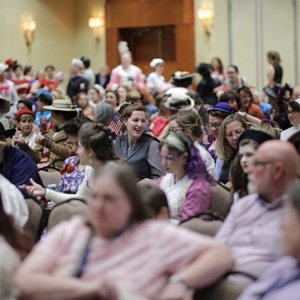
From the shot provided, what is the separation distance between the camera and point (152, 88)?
14.7 meters

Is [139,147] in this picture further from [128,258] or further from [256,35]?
[256,35]

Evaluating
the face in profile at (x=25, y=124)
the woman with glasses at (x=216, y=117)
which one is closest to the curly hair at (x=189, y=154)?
the woman with glasses at (x=216, y=117)

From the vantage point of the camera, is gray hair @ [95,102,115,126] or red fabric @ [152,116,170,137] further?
red fabric @ [152,116,170,137]

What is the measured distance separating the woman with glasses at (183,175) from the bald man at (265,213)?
113 cm

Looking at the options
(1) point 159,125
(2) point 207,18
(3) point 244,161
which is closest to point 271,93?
(1) point 159,125

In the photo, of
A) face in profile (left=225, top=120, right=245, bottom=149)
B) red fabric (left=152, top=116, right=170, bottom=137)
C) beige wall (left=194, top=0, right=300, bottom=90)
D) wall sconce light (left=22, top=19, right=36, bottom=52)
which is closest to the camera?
face in profile (left=225, top=120, right=245, bottom=149)

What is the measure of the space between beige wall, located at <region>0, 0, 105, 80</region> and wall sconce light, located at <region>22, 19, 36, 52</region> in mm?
124

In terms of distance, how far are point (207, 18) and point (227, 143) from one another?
1135 cm

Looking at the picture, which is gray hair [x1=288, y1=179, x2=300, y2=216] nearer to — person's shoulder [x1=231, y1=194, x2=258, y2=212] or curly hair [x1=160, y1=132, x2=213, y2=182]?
person's shoulder [x1=231, y1=194, x2=258, y2=212]

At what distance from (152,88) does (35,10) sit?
510 centimetres

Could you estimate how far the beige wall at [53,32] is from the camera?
17.7 m

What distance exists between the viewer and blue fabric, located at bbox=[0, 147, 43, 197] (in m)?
5.45

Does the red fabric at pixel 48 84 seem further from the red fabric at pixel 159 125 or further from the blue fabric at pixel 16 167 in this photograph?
the blue fabric at pixel 16 167

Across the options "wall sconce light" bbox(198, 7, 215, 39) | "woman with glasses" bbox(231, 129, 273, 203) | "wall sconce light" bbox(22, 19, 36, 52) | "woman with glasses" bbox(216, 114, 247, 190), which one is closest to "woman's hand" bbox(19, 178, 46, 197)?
"woman with glasses" bbox(231, 129, 273, 203)
